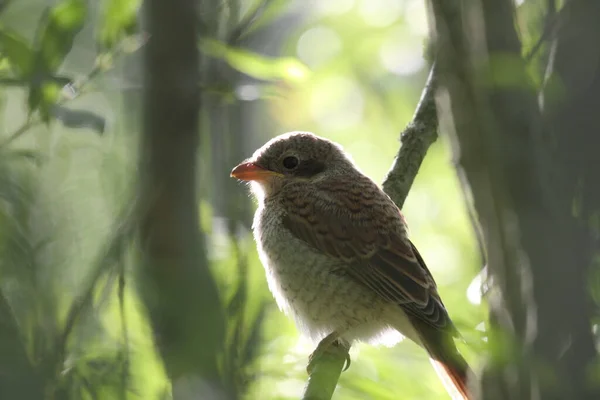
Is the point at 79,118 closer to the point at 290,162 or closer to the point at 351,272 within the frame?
the point at 351,272

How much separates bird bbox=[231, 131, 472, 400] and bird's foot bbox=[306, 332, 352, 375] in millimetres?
12

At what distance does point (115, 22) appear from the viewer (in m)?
3.15

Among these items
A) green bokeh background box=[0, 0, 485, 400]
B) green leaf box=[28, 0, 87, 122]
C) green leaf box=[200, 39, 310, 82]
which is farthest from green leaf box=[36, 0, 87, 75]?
green leaf box=[200, 39, 310, 82]

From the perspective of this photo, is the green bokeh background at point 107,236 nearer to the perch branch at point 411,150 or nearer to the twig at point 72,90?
the twig at point 72,90

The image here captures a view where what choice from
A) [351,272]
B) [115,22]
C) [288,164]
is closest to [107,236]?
[115,22]

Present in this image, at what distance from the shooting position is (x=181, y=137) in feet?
5.57

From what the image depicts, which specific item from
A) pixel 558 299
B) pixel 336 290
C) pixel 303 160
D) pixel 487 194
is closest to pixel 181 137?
pixel 487 194

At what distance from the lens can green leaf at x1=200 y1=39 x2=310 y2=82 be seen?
10.2ft

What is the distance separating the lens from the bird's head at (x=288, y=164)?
16.0ft

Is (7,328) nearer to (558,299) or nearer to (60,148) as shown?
(558,299)

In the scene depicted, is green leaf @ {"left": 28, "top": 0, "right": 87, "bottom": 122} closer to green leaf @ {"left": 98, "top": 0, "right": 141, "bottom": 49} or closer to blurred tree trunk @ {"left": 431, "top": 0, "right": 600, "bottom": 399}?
green leaf @ {"left": 98, "top": 0, "right": 141, "bottom": 49}

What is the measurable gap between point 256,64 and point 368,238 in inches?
45.2

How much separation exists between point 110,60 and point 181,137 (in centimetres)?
157

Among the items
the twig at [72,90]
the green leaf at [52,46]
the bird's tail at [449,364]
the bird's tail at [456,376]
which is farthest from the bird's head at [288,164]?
the green leaf at [52,46]
